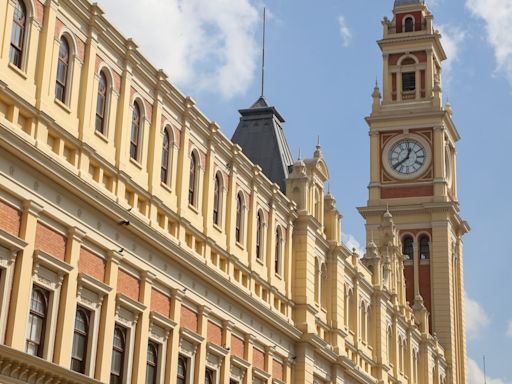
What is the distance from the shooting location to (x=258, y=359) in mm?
37344

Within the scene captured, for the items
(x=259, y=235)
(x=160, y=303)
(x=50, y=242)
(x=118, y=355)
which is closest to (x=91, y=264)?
(x=50, y=242)

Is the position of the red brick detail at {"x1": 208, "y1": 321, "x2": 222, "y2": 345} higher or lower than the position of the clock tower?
lower

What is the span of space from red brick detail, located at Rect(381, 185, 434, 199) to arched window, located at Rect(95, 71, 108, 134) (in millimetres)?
46752

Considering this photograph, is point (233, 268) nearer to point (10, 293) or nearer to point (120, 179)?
point (120, 179)

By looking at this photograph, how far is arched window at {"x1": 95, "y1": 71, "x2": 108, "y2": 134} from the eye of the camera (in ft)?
94.8

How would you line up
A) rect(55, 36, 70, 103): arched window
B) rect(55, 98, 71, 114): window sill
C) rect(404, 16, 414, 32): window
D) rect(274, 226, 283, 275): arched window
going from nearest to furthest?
rect(55, 98, 71, 114): window sill → rect(55, 36, 70, 103): arched window → rect(274, 226, 283, 275): arched window → rect(404, 16, 414, 32): window

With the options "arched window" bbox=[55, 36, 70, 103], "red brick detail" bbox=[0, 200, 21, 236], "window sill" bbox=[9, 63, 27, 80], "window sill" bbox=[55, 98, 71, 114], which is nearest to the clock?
"arched window" bbox=[55, 36, 70, 103]

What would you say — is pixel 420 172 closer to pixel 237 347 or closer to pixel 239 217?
pixel 239 217

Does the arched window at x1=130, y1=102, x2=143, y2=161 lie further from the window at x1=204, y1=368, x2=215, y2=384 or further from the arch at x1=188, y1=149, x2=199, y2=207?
the window at x1=204, y1=368, x2=215, y2=384

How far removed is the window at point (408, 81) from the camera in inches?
3076

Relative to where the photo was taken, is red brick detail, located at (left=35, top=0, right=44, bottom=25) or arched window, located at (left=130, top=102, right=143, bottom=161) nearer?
red brick detail, located at (left=35, top=0, right=44, bottom=25)

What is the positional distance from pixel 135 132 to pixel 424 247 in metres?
44.8

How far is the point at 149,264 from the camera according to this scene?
30219 mm

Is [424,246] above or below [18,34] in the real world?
above
